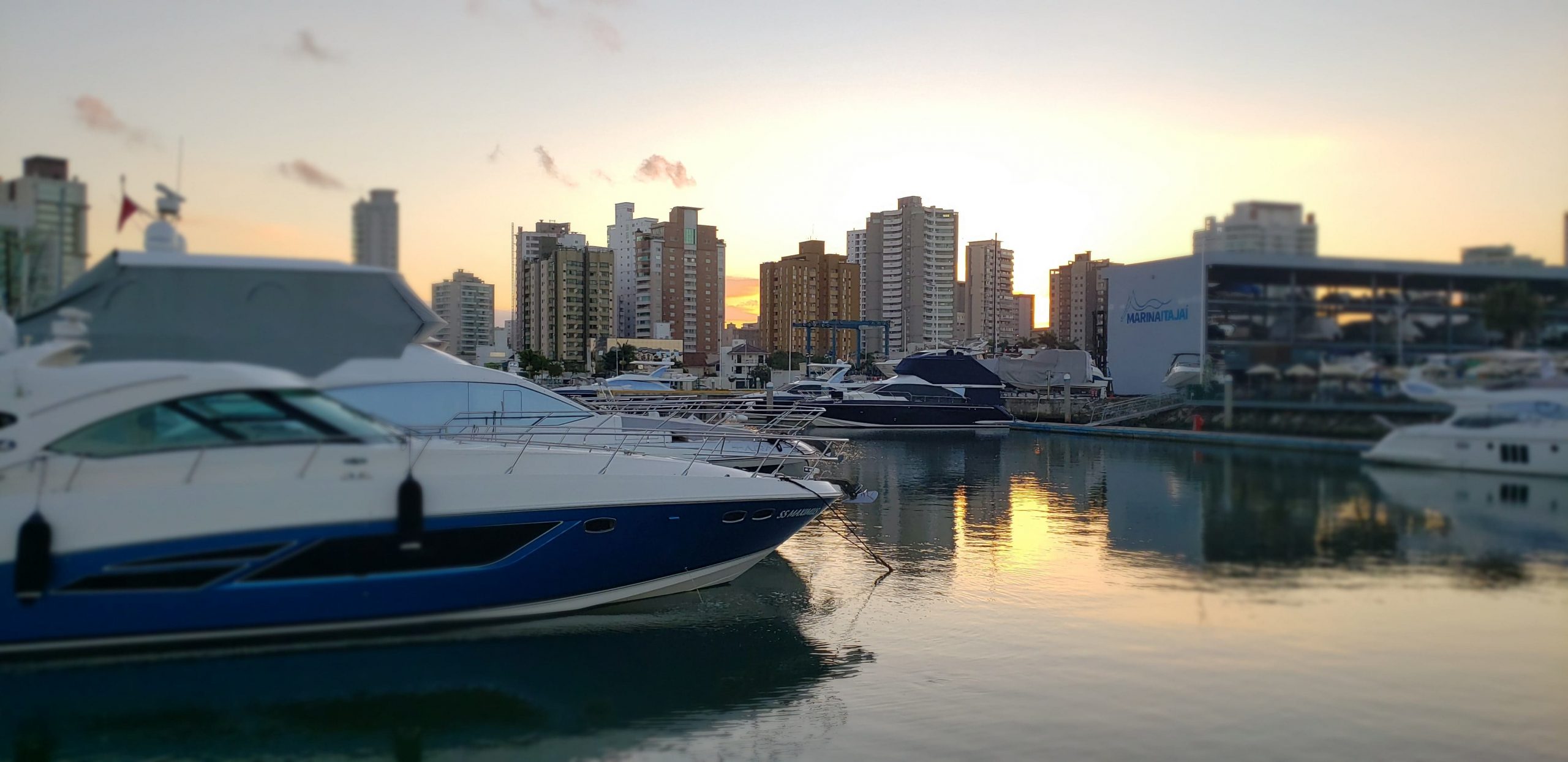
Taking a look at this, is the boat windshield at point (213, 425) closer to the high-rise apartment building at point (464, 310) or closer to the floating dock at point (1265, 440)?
the high-rise apartment building at point (464, 310)

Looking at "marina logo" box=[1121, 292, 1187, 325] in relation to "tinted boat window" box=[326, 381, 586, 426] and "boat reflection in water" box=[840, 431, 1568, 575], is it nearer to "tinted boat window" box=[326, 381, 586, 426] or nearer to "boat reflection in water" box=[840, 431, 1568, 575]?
"boat reflection in water" box=[840, 431, 1568, 575]

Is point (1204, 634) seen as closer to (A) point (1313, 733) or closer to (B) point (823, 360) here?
(A) point (1313, 733)

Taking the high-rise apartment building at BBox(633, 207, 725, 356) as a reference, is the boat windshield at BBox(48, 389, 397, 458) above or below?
below

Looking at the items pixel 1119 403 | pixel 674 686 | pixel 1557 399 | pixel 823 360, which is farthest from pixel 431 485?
pixel 823 360

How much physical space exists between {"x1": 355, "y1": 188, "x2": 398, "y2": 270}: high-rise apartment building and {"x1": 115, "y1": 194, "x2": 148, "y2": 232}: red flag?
0.88 meters

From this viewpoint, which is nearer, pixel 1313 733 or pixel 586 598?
pixel 1313 733

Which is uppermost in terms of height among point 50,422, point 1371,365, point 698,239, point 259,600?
point 698,239

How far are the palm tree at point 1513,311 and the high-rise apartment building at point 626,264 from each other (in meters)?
74.3

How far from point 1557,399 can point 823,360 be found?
62.4 meters

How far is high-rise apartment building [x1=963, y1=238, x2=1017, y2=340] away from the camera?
91.3m

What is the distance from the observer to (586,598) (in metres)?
5.77

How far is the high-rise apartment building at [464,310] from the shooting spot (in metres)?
4.43

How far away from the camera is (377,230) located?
399cm

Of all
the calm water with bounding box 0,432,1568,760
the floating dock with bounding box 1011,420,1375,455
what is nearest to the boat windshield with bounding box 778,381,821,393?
the floating dock with bounding box 1011,420,1375,455
